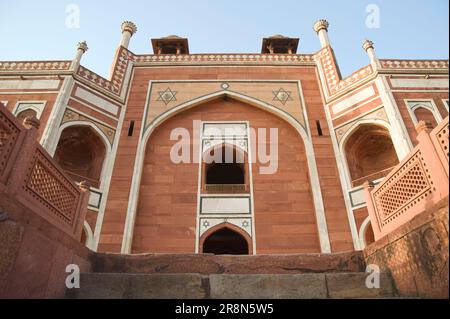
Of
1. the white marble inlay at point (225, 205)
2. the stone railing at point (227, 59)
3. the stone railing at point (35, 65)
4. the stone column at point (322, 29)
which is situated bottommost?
the white marble inlay at point (225, 205)

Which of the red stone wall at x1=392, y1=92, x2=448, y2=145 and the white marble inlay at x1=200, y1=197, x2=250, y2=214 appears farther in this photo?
the red stone wall at x1=392, y1=92, x2=448, y2=145

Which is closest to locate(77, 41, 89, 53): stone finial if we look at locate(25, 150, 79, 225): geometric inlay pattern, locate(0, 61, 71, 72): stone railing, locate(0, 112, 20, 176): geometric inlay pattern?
locate(0, 61, 71, 72): stone railing

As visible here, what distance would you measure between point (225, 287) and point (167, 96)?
22.6 ft

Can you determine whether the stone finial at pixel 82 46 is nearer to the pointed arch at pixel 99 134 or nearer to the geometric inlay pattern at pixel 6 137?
the pointed arch at pixel 99 134

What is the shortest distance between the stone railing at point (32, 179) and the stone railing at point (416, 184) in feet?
10.1

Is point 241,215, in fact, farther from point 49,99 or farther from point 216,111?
point 49,99

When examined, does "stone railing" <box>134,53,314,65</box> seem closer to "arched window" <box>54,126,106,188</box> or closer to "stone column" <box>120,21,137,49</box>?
"stone column" <box>120,21,137,49</box>

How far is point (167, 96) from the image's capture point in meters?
8.55

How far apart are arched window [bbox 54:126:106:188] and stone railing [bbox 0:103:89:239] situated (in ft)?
13.5

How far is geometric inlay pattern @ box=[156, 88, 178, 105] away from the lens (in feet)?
27.8

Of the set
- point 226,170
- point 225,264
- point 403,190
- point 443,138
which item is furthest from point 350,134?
point 225,264

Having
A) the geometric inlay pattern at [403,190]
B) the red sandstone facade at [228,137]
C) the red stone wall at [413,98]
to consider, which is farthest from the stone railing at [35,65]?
the red stone wall at [413,98]

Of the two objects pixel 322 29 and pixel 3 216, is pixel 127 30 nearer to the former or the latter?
pixel 322 29

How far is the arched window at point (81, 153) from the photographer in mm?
7426
